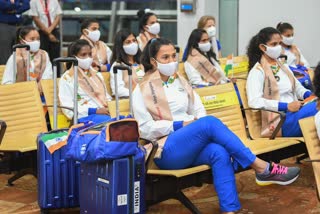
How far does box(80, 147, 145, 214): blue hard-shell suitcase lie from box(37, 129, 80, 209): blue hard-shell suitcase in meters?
0.42

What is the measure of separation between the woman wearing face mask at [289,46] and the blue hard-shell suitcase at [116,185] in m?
4.62

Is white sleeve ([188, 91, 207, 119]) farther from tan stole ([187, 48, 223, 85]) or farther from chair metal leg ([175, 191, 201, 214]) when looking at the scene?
tan stole ([187, 48, 223, 85])

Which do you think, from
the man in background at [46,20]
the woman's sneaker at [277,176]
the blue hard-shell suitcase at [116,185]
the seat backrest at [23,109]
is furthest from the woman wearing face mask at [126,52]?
the man in background at [46,20]

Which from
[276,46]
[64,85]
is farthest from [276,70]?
[64,85]

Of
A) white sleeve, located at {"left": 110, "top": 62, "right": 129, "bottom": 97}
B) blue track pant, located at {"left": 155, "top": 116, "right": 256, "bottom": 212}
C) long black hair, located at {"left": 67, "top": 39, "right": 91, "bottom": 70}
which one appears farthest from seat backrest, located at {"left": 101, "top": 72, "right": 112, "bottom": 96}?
blue track pant, located at {"left": 155, "top": 116, "right": 256, "bottom": 212}

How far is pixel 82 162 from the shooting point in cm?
445

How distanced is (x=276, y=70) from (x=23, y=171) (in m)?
2.34

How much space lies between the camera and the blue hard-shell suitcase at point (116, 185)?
13.9ft

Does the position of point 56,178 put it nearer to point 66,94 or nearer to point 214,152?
point 214,152

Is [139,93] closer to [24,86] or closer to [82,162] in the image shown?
[82,162]

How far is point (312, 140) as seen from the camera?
4355 millimetres

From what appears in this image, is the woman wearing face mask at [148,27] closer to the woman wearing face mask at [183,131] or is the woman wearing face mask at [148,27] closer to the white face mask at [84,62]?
the white face mask at [84,62]

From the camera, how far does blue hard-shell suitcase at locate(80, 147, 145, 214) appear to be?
4246 millimetres

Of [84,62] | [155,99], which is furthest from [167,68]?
[84,62]
